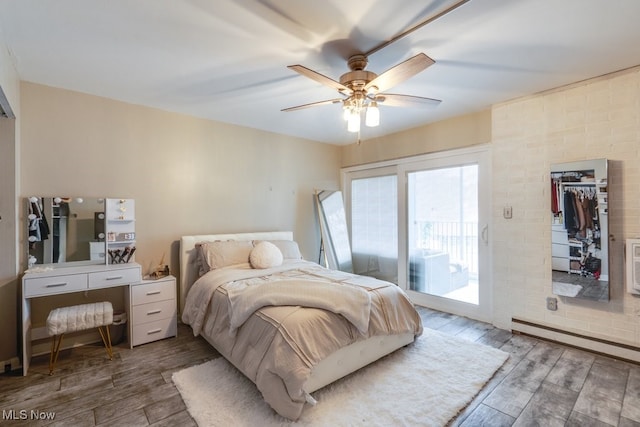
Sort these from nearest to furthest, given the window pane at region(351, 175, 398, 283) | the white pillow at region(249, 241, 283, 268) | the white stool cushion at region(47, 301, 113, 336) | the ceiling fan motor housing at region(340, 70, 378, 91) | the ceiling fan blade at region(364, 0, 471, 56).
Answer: the ceiling fan blade at region(364, 0, 471, 56) < the ceiling fan motor housing at region(340, 70, 378, 91) < the white stool cushion at region(47, 301, 113, 336) < the white pillow at region(249, 241, 283, 268) < the window pane at region(351, 175, 398, 283)

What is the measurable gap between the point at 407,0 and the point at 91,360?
3.77m

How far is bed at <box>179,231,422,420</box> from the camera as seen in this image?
1.93 m

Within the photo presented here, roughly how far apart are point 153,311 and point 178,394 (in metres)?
1.13

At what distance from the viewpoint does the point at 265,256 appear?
3.45 metres

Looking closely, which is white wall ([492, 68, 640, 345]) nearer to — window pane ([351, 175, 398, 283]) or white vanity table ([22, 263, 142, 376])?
window pane ([351, 175, 398, 283])

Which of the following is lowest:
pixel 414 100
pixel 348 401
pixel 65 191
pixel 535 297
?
pixel 348 401

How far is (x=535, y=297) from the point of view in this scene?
10.2ft

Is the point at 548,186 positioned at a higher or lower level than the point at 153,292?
higher

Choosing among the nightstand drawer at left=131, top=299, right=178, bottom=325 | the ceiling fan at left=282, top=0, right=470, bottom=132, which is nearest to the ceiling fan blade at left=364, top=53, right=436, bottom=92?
the ceiling fan at left=282, top=0, right=470, bottom=132

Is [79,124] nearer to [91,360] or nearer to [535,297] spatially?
[91,360]

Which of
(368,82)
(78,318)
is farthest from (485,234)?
(78,318)

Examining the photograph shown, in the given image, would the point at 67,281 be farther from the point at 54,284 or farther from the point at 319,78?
the point at 319,78

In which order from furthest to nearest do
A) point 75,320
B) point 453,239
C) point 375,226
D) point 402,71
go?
point 375,226
point 453,239
point 75,320
point 402,71

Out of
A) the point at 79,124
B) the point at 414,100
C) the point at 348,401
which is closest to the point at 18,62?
the point at 79,124
